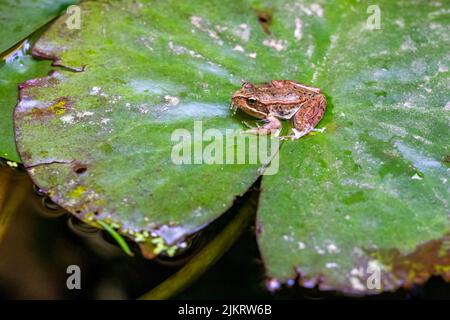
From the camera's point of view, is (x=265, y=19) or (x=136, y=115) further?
(x=265, y=19)

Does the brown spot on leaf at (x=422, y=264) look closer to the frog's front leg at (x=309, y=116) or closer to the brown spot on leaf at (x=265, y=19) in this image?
the frog's front leg at (x=309, y=116)

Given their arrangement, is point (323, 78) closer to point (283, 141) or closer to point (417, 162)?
point (283, 141)

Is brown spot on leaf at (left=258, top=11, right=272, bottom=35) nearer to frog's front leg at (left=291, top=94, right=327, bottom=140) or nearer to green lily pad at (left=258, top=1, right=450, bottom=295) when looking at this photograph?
green lily pad at (left=258, top=1, right=450, bottom=295)

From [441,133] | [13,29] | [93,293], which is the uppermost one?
[13,29]

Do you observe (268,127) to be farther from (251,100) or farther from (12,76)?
(12,76)

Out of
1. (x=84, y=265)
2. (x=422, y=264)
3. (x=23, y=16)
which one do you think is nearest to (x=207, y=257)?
(x=84, y=265)

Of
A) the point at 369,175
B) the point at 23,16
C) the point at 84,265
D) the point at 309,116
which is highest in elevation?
the point at 23,16

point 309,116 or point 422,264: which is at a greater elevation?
point 309,116

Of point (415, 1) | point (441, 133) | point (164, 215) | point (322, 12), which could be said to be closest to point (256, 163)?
point (164, 215)
